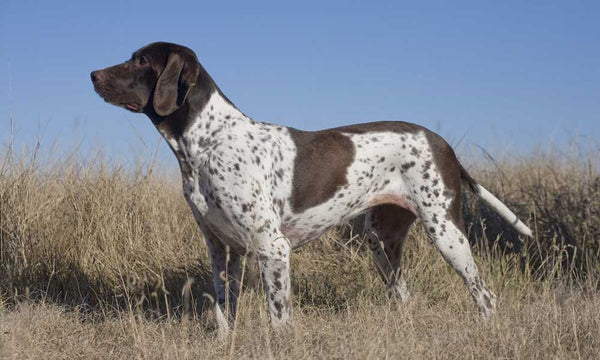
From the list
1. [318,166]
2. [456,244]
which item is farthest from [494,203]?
[318,166]

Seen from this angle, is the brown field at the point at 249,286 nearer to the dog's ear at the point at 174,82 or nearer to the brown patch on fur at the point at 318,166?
the brown patch on fur at the point at 318,166

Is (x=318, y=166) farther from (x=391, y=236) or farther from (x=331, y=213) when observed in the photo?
(x=391, y=236)

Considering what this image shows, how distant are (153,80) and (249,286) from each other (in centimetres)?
191

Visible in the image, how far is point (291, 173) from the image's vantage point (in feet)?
14.8

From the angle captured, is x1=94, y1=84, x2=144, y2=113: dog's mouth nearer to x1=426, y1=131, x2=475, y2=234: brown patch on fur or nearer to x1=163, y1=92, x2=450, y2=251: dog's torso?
x1=163, y1=92, x2=450, y2=251: dog's torso

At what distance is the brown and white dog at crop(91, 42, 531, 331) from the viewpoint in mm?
4258

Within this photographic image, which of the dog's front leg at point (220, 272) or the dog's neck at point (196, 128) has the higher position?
the dog's neck at point (196, 128)

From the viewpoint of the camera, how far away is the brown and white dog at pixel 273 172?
4258mm

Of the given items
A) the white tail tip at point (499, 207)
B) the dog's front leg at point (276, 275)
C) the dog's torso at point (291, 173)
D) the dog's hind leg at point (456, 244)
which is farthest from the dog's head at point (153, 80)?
the white tail tip at point (499, 207)

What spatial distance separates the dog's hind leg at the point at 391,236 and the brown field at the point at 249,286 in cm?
17

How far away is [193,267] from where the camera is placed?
6141 millimetres

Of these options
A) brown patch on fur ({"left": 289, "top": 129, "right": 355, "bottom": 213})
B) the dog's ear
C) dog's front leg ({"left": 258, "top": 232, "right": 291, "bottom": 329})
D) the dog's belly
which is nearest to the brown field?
dog's front leg ({"left": 258, "top": 232, "right": 291, "bottom": 329})

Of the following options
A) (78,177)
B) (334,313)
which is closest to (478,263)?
(334,313)

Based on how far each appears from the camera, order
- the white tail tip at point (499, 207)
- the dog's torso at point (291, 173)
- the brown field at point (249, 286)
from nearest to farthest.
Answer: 1. the brown field at point (249, 286)
2. the dog's torso at point (291, 173)
3. the white tail tip at point (499, 207)
